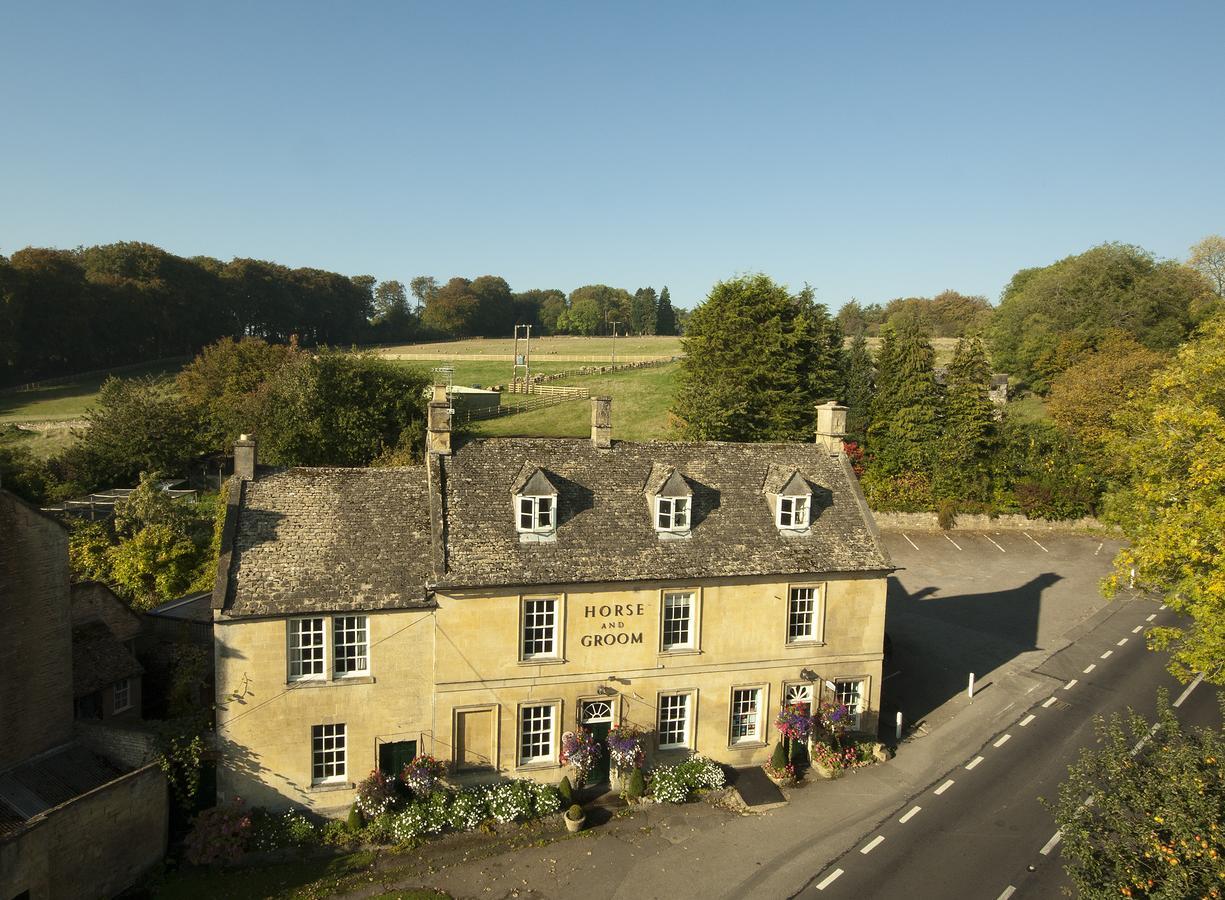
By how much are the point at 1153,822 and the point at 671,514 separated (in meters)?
14.9

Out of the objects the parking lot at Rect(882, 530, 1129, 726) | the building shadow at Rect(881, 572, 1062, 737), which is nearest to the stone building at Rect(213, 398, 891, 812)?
the building shadow at Rect(881, 572, 1062, 737)

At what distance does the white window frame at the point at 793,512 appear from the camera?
26078 millimetres

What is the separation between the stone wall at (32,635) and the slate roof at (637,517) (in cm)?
1087

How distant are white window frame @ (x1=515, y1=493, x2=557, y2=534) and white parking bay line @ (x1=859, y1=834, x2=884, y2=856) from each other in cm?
1279

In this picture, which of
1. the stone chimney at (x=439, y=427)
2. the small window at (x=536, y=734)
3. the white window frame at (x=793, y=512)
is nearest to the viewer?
the small window at (x=536, y=734)

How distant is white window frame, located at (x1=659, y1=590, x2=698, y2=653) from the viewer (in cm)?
2412

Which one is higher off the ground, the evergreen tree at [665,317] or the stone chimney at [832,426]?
the evergreen tree at [665,317]

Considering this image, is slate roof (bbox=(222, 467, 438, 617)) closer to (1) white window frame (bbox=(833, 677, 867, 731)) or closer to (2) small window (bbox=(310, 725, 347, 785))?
(2) small window (bbox=(310, 725, 347, 785))

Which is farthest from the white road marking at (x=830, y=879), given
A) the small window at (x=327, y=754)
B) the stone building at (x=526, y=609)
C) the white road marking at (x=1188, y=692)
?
the white road marking at (x=1188, y=692)

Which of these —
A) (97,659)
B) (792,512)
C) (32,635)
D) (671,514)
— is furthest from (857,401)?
(32,635)

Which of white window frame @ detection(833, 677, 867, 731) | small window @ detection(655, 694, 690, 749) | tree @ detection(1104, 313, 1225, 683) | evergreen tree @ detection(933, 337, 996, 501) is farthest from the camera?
evergreen tree @ detection(933, 337, 996, 501)

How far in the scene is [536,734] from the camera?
23.5 m

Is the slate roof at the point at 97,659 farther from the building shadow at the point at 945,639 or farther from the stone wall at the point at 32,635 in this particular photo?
the building shadow at the point at 945,639

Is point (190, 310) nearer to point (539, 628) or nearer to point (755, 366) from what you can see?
point (755, 366)
